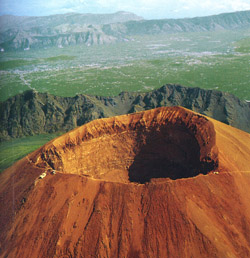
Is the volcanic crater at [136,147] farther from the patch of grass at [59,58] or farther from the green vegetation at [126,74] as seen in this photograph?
the patch of grass at [59,58]

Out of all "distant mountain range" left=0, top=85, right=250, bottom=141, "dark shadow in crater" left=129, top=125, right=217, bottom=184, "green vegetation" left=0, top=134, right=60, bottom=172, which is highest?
"dark shadow in crater" left=129, top=125, right=217, bottom=184

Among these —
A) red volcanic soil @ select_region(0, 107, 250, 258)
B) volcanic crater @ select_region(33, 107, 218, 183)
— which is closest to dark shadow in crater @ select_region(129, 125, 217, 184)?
volcanic crater @ select_region(33, 107, 218, 183)

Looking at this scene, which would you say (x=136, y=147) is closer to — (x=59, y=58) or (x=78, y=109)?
(x=78, y=109)

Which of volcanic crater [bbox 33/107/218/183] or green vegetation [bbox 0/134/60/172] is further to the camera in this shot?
green vegetation [bbox 0/134/60/172]

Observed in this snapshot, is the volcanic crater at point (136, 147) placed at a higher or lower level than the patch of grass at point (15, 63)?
higher

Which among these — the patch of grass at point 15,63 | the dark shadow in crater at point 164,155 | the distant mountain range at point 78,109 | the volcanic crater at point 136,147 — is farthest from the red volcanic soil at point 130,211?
the patch of grass at point 15,63

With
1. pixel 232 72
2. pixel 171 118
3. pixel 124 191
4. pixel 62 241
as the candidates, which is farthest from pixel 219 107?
pixel 232 72

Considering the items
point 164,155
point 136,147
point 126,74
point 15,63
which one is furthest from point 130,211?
point 15,63

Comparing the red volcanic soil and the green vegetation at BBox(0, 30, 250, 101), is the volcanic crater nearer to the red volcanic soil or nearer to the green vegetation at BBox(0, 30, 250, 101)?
the red volcanic soil
